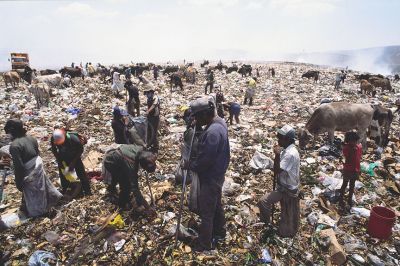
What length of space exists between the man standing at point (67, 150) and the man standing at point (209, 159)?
8.13 ft

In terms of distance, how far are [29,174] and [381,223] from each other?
5592 mm

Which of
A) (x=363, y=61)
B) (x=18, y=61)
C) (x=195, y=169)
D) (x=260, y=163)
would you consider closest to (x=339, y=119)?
(x=260, y=163)

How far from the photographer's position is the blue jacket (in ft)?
10.8

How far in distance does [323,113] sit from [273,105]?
5.81 metres

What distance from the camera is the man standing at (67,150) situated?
4648 mm

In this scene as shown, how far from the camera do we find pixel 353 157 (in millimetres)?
5039

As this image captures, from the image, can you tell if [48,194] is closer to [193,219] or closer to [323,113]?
[193,219]

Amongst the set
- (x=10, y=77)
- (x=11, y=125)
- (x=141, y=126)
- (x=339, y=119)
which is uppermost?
(x=10, y=77)

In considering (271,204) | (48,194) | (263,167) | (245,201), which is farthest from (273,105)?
(48,194)

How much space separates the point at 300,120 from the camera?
11578 mm

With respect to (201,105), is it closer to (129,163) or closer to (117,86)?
(129,163)

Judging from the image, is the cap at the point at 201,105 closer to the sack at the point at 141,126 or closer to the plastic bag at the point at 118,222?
the plastic bag at the point at 118,222

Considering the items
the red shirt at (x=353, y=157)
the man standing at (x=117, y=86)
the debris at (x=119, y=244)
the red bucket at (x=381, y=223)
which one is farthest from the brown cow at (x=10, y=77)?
the red bucket at (x=381, y=223)

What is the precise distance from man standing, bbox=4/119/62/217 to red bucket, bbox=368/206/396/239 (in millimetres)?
5198
